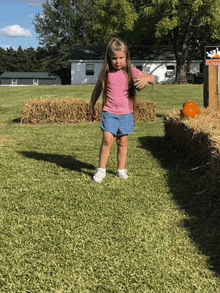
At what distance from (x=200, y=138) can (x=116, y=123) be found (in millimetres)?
1232

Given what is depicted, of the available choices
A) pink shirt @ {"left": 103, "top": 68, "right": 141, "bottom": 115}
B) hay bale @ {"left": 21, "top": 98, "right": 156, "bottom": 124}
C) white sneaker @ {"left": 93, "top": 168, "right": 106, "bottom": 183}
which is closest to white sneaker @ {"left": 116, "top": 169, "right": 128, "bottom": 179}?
white sneaker @ {"left": 93, "top": 168, "right": 106, "bottom": 183}

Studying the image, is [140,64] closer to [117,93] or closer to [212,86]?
[212,86]

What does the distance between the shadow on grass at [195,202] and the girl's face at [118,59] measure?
59.8 inches

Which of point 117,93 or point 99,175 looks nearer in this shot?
point 117,93

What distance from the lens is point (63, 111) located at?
1030 centimetres

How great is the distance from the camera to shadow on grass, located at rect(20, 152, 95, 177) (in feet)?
17.6

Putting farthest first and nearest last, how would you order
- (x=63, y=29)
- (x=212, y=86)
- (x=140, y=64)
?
(x=63, y=29), (x=140, y=64), (x=212, y=86)

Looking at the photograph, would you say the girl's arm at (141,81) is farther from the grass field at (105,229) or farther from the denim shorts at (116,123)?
the grass field at (105,229)

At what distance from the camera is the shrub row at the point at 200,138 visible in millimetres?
4001

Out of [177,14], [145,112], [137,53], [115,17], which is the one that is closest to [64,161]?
[145,112]

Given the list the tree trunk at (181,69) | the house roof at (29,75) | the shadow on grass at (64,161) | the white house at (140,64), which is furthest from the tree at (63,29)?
the shadow on grass at (64,161)

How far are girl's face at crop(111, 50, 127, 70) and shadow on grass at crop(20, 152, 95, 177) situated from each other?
1531 millimetres

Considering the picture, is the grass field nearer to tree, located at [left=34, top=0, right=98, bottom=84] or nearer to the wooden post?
the wooden post

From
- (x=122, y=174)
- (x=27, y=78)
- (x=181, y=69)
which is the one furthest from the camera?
(x=27, y=78)
